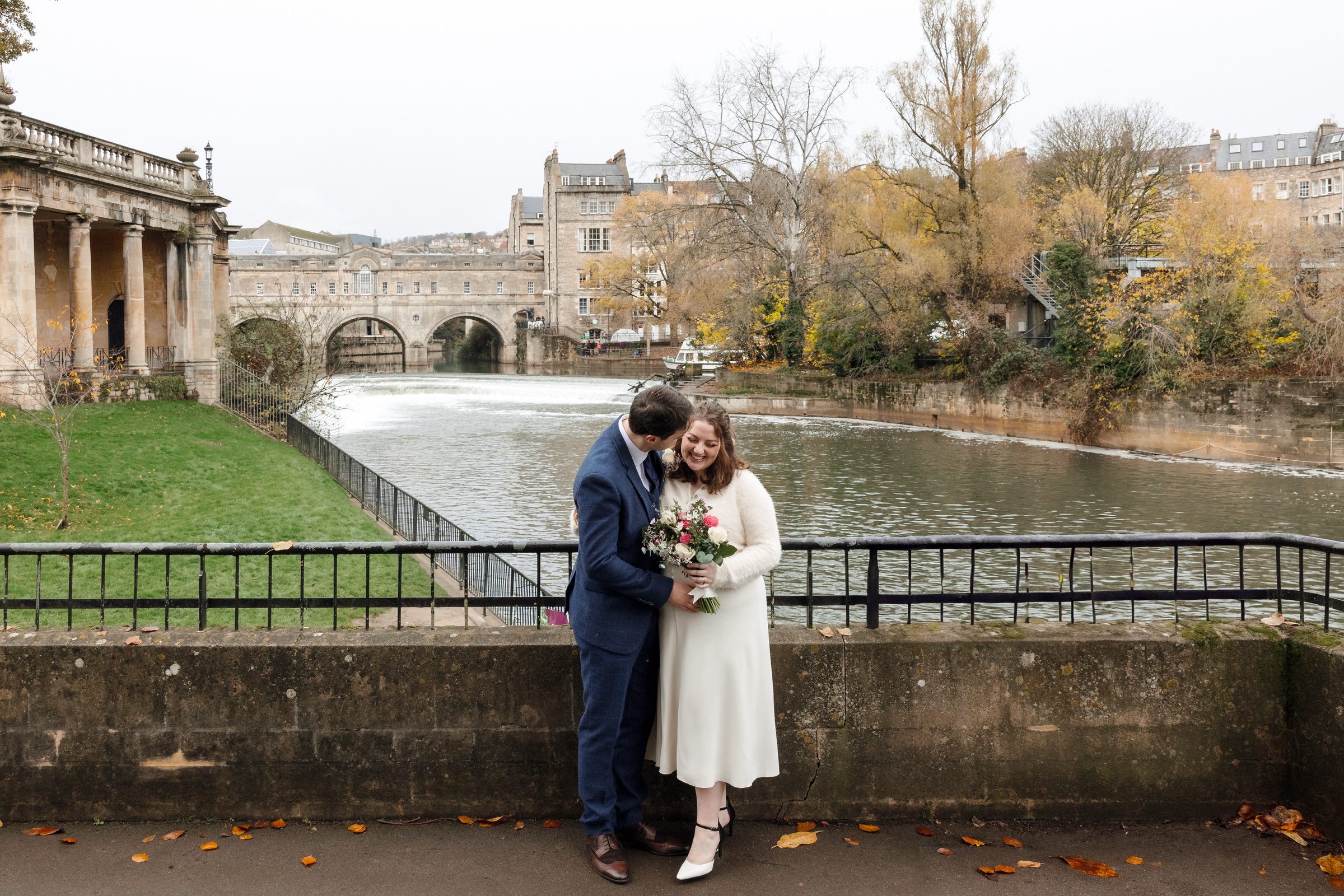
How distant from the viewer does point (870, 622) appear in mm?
4465

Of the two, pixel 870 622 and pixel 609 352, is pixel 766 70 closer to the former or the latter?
pixel 609 352

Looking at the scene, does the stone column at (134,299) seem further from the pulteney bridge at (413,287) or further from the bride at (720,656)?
the pulteney bridge at (413,287)

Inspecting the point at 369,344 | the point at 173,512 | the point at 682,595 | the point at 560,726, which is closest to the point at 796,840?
the point at 560,726

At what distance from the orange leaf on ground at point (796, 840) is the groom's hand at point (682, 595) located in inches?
40.8

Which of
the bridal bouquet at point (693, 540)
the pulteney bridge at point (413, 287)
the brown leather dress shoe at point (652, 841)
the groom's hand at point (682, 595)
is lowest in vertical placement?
the brown leather dress shoe at point (652, 841)

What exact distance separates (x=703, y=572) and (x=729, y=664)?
14.8 inches

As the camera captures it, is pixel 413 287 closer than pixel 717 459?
No

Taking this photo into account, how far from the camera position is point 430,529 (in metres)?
13.6

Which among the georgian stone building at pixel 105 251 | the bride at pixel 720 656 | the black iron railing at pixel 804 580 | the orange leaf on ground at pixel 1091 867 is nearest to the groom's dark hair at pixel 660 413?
the bride at pixel 720 656

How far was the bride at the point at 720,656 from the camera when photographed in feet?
12.6

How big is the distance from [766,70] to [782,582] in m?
38.1

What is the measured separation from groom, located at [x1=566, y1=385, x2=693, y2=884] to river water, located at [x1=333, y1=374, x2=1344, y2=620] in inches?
97.2

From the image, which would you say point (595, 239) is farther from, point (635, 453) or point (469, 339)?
point (635, 453)

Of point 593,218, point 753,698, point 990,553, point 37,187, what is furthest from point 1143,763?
point 593,218
